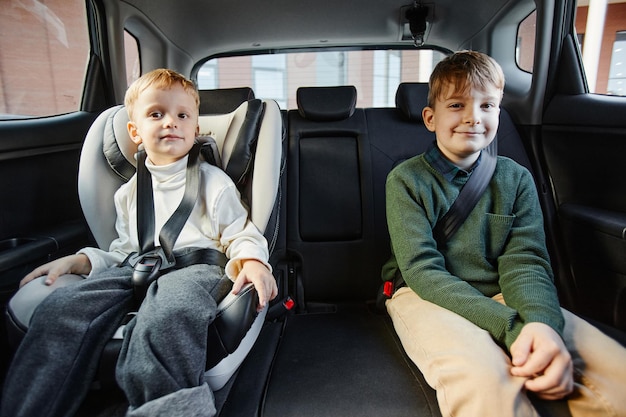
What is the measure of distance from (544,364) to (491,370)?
0.12m

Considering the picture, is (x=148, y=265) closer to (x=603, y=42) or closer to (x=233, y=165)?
(x=233, y=165)

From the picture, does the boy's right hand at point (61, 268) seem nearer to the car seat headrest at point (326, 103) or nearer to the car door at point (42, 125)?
the car door at point (42, 125)

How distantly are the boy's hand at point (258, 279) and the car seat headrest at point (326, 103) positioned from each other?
96cm

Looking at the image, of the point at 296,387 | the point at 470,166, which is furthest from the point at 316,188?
the point at 296,387

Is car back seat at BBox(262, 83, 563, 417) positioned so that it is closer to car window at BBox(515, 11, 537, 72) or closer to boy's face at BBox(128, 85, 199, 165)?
car window at BBox(515, 11, 537, 72)

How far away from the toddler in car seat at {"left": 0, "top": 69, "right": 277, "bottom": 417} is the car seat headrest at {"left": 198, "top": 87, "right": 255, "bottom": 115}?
0.45 metres

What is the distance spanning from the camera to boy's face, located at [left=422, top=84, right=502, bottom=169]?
1.20 m

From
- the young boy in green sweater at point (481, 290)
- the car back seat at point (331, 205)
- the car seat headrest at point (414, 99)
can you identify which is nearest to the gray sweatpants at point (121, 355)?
the young boy in green sweater at point (481, 290)

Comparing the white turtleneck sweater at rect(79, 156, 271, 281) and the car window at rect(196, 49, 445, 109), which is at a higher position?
the car window at rect(196, 49, 445, 109)

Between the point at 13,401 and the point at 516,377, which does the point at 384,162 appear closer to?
the point at 516,377

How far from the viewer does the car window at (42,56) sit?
1.62 meters

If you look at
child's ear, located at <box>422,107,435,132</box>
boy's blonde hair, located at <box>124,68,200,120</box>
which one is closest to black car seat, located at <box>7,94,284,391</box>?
boy's blonde hair, located at <box>124,68,200,120</box>

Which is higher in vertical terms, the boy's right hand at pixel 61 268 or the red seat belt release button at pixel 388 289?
the boy's right hand at pixel 61 268

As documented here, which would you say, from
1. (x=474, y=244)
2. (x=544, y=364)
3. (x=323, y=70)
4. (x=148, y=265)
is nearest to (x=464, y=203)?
(x=474, y=244)
